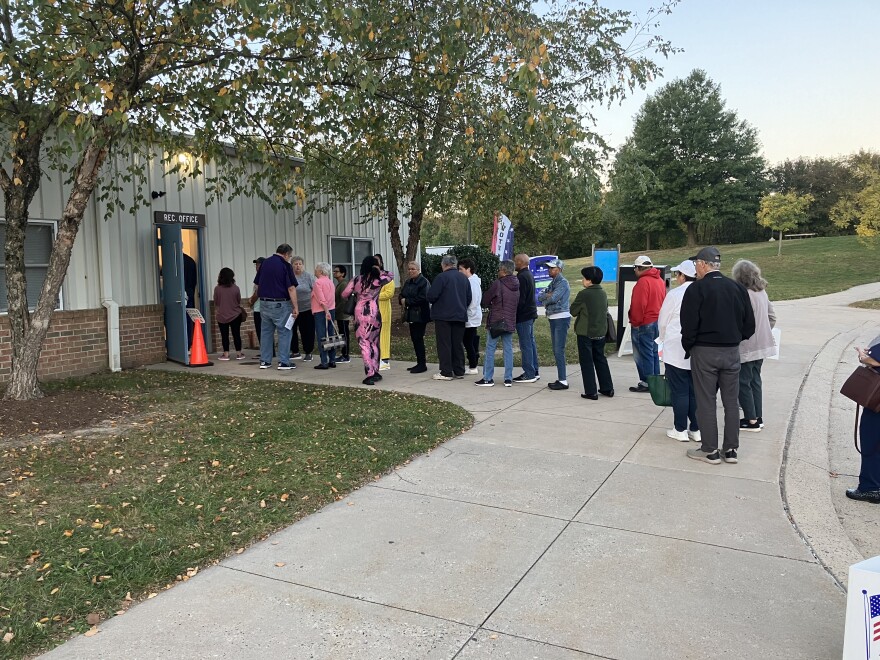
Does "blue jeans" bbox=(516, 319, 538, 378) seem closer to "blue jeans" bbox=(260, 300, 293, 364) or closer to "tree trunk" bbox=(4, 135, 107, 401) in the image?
"blue jeans" bbox=(260, 300, 293, 364)

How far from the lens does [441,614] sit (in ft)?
10.8

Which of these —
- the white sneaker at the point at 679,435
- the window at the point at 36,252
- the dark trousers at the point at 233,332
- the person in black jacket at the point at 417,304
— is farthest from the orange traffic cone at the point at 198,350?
the white sneaker at the point at 679,435

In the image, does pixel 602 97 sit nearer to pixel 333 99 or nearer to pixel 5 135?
pixel 333 99

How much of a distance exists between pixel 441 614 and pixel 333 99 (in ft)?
20.1

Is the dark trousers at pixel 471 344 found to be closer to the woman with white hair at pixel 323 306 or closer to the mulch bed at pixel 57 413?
the woman with white hair at pixel 323 306

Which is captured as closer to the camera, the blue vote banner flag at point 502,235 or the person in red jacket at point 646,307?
the person in red jacket at point 646,307

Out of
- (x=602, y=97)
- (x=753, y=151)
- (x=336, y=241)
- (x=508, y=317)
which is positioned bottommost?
(x=508, y=317)

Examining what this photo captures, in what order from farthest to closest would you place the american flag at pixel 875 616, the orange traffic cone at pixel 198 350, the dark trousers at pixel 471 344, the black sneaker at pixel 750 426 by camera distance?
1. the orange traffic cone at pixel 198 350
2. the dark trousers at pixel 471 344
3. the black sneaker at pixel 750 426
4. the american flag at pixel 875 616

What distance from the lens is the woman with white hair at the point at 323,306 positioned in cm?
1050

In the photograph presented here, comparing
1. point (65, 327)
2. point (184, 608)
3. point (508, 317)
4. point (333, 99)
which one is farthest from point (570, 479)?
point (65, 327)

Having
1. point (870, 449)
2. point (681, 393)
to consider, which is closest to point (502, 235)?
point (681, 393)

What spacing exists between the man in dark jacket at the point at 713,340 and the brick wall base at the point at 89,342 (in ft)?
27.0

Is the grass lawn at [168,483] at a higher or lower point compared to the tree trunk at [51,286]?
Result: lower

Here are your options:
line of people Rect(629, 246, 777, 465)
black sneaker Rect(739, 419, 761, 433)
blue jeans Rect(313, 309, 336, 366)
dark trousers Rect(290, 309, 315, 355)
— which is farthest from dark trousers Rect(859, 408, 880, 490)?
dark trousers Rect(290, 309, 315, 355)
